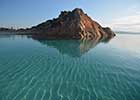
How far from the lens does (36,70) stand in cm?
1236

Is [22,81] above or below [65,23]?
below

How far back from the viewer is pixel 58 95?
25.5ft

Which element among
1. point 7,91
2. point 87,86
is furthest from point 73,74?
point 7,91

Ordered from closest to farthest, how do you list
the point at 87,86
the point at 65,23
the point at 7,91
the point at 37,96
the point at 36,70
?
1. the point at 37,96
2. the point at 7,91
3. the point at 87,86
4. the point at 36,70
5. the point at 65,23

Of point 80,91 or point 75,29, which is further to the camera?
point 75,29

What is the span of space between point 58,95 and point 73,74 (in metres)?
3.78

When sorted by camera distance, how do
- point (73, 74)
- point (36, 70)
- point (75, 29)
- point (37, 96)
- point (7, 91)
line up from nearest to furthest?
point (37, 96) → point (7, 91) → point (73, 74) → point (36, 70) → point (75, 29)

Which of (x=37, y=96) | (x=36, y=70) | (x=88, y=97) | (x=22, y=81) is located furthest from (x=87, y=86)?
(x=36, y=70)

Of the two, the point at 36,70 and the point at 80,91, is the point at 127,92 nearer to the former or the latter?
the point at 80,91

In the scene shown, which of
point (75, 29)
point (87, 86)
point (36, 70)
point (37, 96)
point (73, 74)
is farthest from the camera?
point (75, 29)

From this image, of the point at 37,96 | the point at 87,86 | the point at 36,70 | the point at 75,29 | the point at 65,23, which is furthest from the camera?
the point at 65,23

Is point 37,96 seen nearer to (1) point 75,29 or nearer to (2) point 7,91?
(2) point 7,91

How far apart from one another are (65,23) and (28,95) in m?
52.4

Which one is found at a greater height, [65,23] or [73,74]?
[65,23]
